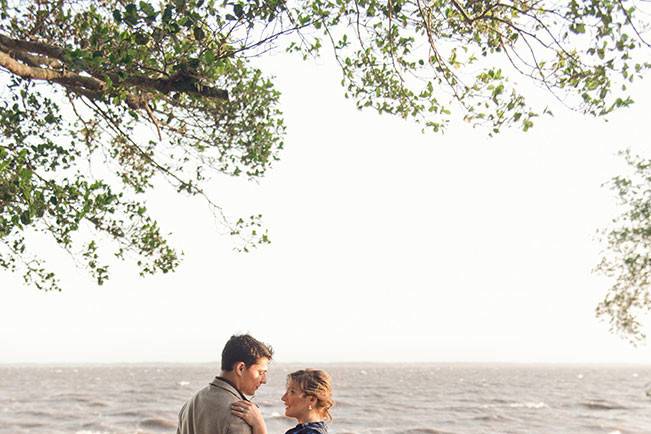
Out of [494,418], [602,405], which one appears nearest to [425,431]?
[494,418]

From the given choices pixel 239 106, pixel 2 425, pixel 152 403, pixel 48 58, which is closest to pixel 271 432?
pixel 2 425

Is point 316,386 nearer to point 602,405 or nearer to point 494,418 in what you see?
point 494,418

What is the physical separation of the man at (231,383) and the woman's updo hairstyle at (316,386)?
37 centimetres

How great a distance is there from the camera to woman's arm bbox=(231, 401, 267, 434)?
17.5ft

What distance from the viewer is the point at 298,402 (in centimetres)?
512

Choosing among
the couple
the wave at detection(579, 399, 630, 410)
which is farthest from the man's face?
the wave at detection(579, 399, 630, 410)

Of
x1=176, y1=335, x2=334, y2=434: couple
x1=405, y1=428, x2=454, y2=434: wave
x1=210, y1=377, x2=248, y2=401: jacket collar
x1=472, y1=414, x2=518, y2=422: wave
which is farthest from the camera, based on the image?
x1=472, y1=414, x2=518, y2=422: wave

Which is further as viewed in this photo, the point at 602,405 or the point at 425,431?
the point at 602,405

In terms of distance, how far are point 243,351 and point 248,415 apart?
467mm

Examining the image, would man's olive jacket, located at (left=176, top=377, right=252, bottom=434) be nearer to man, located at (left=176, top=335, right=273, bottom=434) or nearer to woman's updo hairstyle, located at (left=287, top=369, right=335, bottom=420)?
man, located at (left=176, top=335, right=273, bottom=434)

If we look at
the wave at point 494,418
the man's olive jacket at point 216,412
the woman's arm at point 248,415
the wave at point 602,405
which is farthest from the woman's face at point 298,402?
the wave at point 602,405

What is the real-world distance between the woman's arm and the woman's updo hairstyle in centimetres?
43

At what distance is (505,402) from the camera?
64000mm

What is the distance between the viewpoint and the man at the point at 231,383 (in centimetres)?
538
